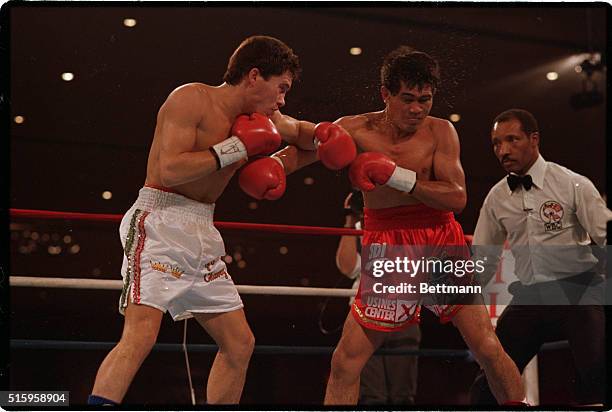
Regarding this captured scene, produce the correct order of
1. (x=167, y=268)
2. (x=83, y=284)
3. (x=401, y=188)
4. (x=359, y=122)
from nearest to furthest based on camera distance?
1. (x=167, y=268)
2. (x=401, y=188)
3. (x=359, y=122)
4. (x=83, y=284)

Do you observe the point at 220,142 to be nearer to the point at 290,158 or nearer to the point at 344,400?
the point at 290,158

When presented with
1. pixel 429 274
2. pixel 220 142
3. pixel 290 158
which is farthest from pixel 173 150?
pixel 429 274

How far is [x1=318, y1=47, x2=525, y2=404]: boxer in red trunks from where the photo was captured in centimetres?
172

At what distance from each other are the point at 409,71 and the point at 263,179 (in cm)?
44

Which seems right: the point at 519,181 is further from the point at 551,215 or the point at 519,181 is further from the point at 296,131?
the point at 296,131

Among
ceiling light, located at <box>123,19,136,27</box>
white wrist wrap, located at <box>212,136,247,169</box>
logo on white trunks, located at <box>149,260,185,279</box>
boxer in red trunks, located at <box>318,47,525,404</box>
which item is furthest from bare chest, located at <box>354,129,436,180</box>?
ceiling light, located at <box>123,19,136,27</box>

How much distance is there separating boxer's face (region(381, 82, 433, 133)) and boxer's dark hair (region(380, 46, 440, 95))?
12 mm

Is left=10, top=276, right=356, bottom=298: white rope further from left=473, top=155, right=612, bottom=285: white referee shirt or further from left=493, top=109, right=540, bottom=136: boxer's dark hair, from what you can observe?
left=493, top=109, right=540, bottom=136: boxer's dark hair

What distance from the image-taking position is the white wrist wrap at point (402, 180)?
1.71 metres

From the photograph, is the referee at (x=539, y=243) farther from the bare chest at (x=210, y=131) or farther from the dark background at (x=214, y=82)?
the bare chest at (x=210, y=131)

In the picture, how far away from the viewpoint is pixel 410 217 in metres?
1.78

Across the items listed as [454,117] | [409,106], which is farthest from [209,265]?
[454,117]

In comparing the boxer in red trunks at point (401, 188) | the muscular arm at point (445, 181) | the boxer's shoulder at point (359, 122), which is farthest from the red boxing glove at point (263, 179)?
the muscular arm at point (445, 181)

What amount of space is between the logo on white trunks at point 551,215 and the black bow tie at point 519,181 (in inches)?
2.6
